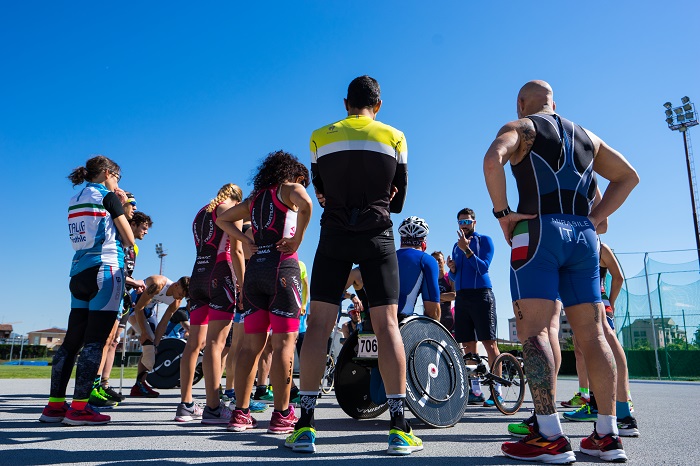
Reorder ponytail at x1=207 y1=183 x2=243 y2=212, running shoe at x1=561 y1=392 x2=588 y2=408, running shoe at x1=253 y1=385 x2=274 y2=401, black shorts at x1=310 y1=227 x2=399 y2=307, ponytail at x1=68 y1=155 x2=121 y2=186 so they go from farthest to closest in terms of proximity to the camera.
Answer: running shoe at x1=253 y1=385 x2=274 y2=401, running shoe at x1=561 y1=392 x2=588 y2=408, ponytail at x1=207 y1=183 x2=243 y2=212, ponytail at x1=68 y1=155 x2=121 y2=186, black shorts at x1=310 y1=227 x2=399 y2=307

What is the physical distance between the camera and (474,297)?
6875mm

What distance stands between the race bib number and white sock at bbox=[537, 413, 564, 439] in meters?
1.72

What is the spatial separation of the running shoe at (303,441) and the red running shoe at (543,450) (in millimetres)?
1158

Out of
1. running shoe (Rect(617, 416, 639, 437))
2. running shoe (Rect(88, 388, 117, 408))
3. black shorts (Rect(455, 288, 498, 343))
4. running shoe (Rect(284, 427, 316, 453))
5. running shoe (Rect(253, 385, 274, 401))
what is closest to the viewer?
running shoe (Rect(284, 427, 316, 453))

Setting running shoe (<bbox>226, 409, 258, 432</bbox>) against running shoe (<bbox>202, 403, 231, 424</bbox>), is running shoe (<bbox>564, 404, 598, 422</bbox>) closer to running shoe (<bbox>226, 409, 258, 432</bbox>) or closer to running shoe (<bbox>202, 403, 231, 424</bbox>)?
running shoe (<bbox>226, 409, 258, 432</bbox>)

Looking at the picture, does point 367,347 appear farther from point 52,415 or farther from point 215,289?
point 52,415

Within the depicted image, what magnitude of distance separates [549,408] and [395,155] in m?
1.82

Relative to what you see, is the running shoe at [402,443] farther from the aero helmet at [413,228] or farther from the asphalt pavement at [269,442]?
the aero helmet at [413,228]

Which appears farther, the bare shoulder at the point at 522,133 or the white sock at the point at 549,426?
the bare shoulder at the point at 522,133

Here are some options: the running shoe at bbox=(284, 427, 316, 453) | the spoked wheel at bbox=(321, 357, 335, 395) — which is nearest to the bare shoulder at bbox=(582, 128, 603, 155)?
the running shoe at bbox=(284, 427, 316, 453)

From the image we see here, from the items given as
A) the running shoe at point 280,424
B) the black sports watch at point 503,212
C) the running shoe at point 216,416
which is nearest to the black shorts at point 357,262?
the black sports watch at point 503,212

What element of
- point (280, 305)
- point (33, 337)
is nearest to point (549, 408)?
point (280, 305)

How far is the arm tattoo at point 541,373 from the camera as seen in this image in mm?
2963

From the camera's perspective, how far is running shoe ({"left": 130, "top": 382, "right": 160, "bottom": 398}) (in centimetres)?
802
